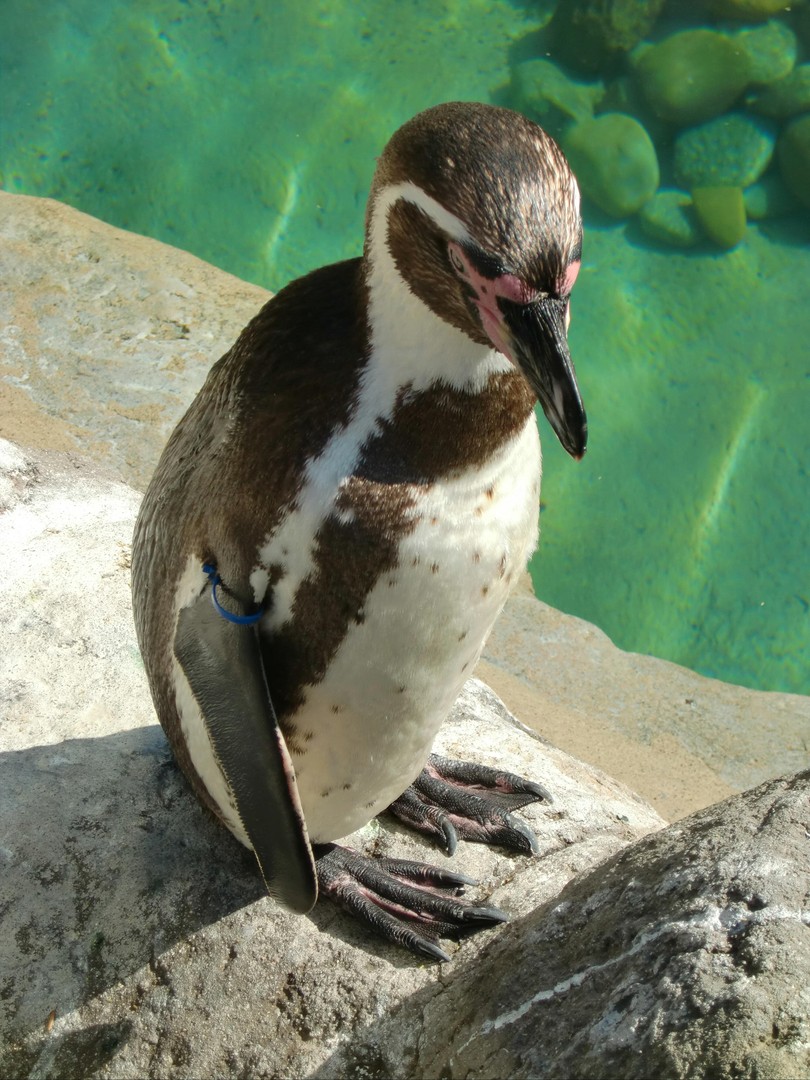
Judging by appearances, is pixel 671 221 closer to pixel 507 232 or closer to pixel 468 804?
pixel 468 804

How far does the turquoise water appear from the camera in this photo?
17.6 ft

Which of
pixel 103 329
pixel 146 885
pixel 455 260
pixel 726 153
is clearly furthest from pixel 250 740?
pixel 726 153

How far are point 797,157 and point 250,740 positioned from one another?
19.0ft

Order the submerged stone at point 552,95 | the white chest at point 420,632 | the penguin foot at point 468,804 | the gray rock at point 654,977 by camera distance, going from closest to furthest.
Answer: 1. the gray rock at point 654,977
2. the white chest at point 420,632
3. the penguin foot at point 468,804
4. the submerged stone at point 552,95

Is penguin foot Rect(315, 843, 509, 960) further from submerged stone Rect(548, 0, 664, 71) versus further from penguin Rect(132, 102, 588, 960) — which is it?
submerged stone Rect(548, 0, 664, 71)

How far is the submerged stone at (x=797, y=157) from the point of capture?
628cm

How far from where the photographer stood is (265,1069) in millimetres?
1705

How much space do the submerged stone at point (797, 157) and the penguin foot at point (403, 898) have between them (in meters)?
5.45

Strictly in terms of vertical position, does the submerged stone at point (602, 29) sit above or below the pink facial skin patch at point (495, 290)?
below

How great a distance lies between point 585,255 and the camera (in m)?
6.34

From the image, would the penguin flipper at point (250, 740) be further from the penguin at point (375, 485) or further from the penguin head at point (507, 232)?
the penguin head at point (507, 232)

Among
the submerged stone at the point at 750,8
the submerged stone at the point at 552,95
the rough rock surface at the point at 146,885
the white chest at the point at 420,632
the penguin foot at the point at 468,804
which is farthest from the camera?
the submerged stone at the point at 750,8

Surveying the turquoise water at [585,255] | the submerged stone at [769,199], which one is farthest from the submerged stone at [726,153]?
the turquoise water at [585,255]

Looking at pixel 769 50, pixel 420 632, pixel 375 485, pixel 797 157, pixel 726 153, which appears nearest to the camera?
pixel 375 485
